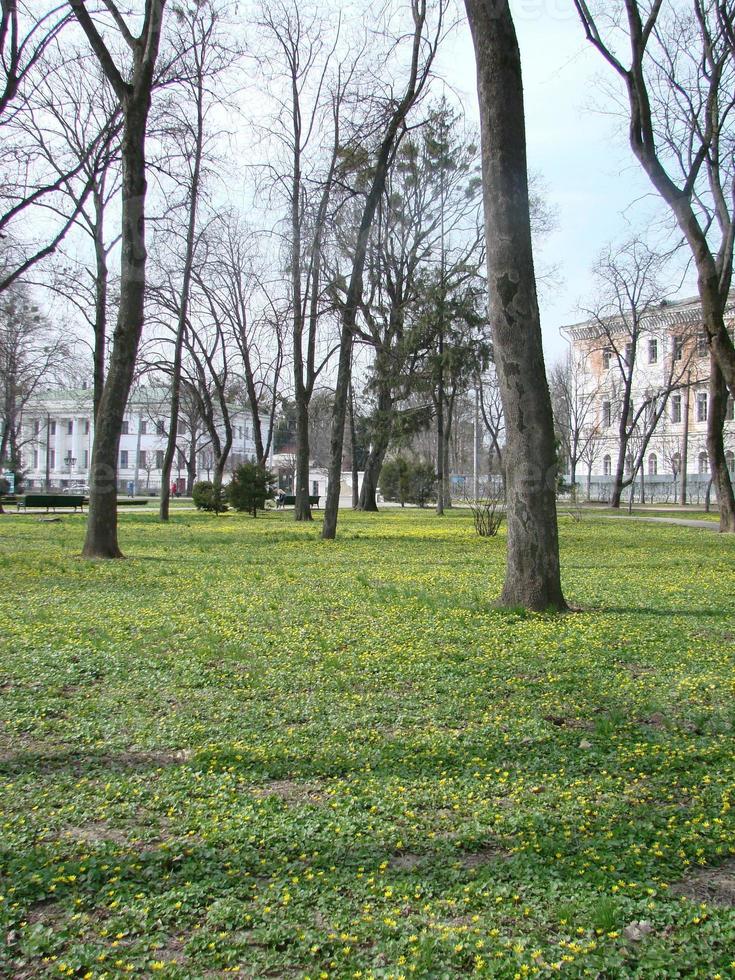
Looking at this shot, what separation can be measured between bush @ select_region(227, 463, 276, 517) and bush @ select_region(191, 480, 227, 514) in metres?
0.74

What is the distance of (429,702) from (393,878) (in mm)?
2069

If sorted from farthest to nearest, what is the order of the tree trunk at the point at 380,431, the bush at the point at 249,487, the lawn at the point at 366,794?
1. the tree trunk at the point at 380,431
2. the bush at the point at 249,487
3. the lawn at the point at 366,794

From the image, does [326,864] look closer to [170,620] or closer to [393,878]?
[393,878]

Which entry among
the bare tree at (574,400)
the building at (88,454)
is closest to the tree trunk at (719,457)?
the bare tree at (574,400)

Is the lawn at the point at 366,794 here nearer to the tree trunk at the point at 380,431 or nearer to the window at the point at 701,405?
the tree trunk at the point at 380,431

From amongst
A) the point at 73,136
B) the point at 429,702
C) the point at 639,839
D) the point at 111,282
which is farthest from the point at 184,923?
the point at 111,282

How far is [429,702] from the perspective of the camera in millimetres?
4789

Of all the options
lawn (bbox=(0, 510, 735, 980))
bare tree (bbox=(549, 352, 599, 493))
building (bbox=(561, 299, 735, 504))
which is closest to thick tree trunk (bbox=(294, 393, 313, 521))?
lawn (bbox=(0, 510, 735, 980))

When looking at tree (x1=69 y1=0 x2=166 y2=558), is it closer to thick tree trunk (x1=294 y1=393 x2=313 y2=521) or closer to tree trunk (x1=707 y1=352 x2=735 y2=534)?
thick tree trunk (x1=294 y1=393 x2=313 y2=521)

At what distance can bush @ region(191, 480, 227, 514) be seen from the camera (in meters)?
30.1

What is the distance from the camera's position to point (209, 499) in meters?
30.5

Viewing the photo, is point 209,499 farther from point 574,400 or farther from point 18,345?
point 574,400

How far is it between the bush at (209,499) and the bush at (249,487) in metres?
0.74

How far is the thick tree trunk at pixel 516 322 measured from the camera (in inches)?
304
